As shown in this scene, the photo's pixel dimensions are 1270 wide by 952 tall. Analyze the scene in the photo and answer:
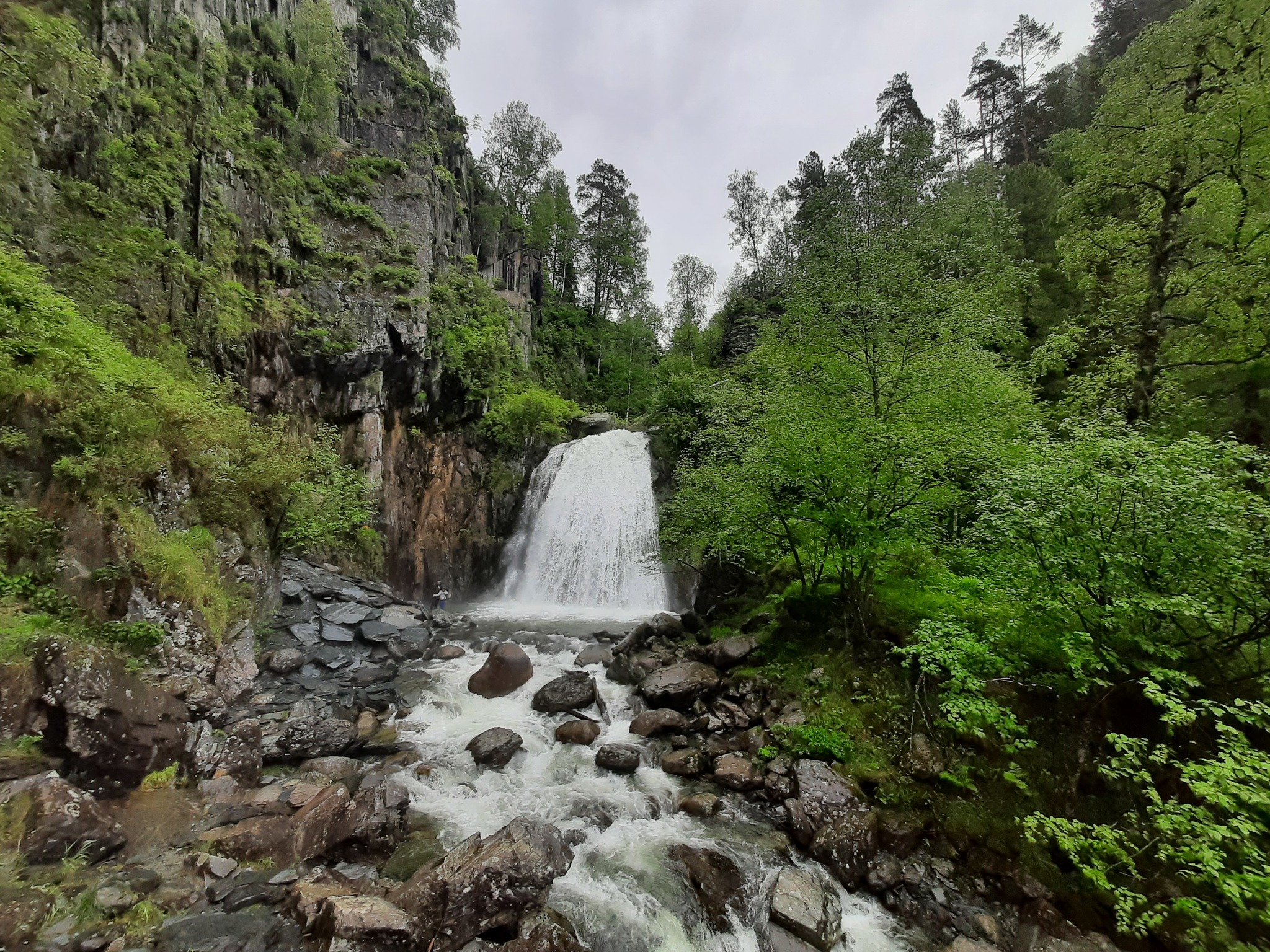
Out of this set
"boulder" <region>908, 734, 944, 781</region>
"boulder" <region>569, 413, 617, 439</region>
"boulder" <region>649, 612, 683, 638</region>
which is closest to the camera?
"boulder" <region>908, 734, 944, 781</region>

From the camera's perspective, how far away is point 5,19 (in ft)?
30.6

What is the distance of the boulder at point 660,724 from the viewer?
951cm

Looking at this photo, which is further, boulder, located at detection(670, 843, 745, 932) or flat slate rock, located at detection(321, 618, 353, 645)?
flat slate rock, located at detection(321, 618, 353, 645)

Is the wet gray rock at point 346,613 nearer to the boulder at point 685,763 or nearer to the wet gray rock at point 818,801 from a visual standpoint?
the boulder at point 685,763

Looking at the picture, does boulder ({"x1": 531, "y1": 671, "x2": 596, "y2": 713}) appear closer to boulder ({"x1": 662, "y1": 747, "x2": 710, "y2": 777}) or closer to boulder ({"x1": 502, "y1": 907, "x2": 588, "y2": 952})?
boulder ({"x1": 662, "y1": 747, "x2": 710, "y2": 777})

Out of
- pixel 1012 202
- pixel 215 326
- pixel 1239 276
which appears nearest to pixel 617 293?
pixel 1012 202

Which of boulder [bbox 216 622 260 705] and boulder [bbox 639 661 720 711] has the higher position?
boulder [bbox 216 622 260 705]

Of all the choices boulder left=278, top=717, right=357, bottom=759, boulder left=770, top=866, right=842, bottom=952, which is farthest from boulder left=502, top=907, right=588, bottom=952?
boulder left=278, top=717, right=357, bottom=759

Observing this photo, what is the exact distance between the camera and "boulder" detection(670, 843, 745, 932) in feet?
19.2

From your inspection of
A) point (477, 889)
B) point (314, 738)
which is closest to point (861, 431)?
point (477, 889)

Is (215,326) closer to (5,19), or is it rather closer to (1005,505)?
(5,19)

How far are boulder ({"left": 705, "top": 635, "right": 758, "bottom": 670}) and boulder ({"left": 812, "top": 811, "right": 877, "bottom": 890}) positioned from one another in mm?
4334

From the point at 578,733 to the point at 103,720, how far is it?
22.8 feet

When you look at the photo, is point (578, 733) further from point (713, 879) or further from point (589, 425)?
point (589, 425)
